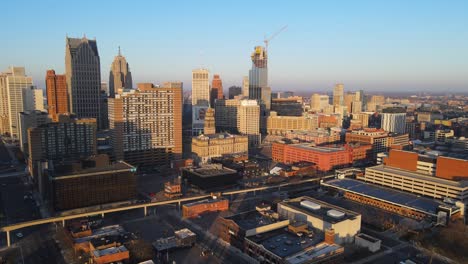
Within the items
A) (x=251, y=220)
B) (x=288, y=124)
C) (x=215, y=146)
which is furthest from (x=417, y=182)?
(x=288, y=124)

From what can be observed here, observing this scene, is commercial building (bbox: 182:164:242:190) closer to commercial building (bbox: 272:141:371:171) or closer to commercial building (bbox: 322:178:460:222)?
commercial building (bbox: 322:178:460:222)

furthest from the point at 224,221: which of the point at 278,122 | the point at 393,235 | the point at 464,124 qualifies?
the point at 464,124

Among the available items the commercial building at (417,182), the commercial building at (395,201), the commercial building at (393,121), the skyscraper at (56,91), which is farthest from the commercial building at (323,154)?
the skyscraper at (56,91)

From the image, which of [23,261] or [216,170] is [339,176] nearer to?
[216,170]

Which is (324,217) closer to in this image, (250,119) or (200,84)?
(250,119)

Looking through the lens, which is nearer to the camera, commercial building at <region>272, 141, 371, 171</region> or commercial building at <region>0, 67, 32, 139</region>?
commercial building at <region>272, 141, 371, 171</region>

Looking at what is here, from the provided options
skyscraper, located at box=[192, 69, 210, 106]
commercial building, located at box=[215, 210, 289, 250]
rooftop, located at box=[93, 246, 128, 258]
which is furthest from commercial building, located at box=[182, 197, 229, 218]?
skyscraper, located at box=[192, 69, 210, 106]
